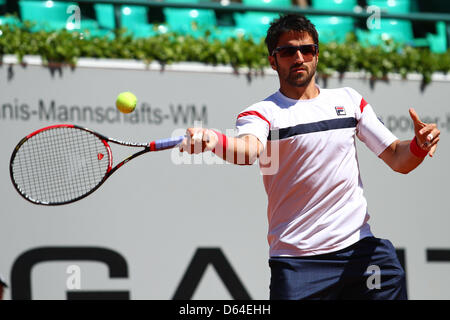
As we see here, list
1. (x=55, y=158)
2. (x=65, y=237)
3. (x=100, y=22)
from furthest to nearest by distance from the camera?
1. (x=100, y=22)
2. (x=65, y=237)
3. (x=55, y=158)

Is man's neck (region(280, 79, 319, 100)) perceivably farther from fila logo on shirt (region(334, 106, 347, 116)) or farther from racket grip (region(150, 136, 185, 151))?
racket grip (region(150, 136, 185, 151))

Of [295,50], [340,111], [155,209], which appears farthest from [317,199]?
[155,209]

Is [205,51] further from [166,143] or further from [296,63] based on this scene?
[166,143]

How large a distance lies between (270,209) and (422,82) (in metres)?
3.75

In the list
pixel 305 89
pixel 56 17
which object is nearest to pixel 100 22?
pixel 56 17

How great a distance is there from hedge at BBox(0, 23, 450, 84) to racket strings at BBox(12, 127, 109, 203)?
1240mm

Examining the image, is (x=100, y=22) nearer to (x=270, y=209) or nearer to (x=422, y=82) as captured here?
(x=422, y=82)

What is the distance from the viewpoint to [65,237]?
5.38m

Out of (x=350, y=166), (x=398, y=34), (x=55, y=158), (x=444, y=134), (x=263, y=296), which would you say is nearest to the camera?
(x=350, y=166)

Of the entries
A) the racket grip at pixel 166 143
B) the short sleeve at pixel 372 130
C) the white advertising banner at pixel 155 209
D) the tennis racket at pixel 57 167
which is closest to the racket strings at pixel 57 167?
the tennis racket at pixel 57 167

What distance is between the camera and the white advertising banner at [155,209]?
534 cm

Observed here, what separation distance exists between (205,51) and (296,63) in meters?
2.84

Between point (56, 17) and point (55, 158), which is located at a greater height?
point (56, 17)

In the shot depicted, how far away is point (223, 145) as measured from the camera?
273cm
